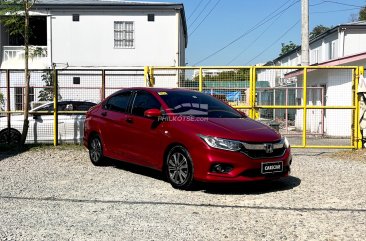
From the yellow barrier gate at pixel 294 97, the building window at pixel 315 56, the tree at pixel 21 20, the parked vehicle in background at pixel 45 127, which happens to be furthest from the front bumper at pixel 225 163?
the building window at pixel 315 56

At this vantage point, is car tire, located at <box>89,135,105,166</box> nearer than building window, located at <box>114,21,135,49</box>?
Yes

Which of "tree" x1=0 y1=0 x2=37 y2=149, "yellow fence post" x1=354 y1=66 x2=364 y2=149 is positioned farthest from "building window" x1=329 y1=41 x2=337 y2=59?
"tree" x1=0 y1=0 x2=37 y2=149

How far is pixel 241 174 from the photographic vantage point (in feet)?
22.0

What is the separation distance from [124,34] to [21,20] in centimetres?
1374

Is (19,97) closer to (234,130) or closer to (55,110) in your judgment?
(55,110)

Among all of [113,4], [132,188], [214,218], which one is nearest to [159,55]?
[113,4]

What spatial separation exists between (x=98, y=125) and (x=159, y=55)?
661 inches

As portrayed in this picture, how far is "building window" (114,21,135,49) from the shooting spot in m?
25.5

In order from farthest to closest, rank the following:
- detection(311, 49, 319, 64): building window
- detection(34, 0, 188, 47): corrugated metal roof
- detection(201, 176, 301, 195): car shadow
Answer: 1. detection(311, 49, 319, 64): building window
2. detection(34, 0, 188, 47): corrugated metal roof
3. detection(201, 176, 301, 195): car shadow

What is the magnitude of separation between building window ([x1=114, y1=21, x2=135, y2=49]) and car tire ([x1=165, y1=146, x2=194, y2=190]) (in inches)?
751

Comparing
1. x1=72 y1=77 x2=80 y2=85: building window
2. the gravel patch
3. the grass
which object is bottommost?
the gravel patch

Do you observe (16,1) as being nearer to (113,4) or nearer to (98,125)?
(98,125)

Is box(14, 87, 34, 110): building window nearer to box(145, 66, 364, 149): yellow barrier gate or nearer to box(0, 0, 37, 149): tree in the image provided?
box(0, 0, 37, 149): tree

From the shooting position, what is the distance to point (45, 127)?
12852 millimetres
